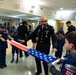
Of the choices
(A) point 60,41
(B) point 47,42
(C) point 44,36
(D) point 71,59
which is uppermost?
(D) point 71,59

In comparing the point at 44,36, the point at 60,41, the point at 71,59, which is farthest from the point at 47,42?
the point at 71,59

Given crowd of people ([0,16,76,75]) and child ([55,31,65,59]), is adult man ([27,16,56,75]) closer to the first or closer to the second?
crowd of people ([0,16,76,75])

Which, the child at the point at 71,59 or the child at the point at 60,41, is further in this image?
the child at the point at 60,41

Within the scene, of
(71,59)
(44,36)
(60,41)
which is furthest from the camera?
(60,41)

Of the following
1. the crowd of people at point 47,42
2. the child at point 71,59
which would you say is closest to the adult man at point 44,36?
the crowd of people at point 47,42

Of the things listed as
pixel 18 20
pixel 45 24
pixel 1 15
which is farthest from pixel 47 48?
pixel 18 20

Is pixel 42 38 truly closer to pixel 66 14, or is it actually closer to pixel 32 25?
pixel 32 25

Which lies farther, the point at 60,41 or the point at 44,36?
the point at 60,41

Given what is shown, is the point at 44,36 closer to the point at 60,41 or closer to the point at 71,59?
the point at 60,41

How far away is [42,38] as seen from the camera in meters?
3.80

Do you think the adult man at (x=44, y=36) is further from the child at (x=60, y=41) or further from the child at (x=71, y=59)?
the child at (x=71, y=59)

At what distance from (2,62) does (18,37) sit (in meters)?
1.23

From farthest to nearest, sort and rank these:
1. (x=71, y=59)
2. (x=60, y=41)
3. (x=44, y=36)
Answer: (x=60, y=41) < (x=44, y=36) < (x=71, y=59)

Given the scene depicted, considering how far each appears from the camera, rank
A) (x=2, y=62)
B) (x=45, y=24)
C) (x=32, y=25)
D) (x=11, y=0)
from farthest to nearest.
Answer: (x=32, y=25) < (x=11, y=0) < (x=2, y=62) < (x=45, y=24)
